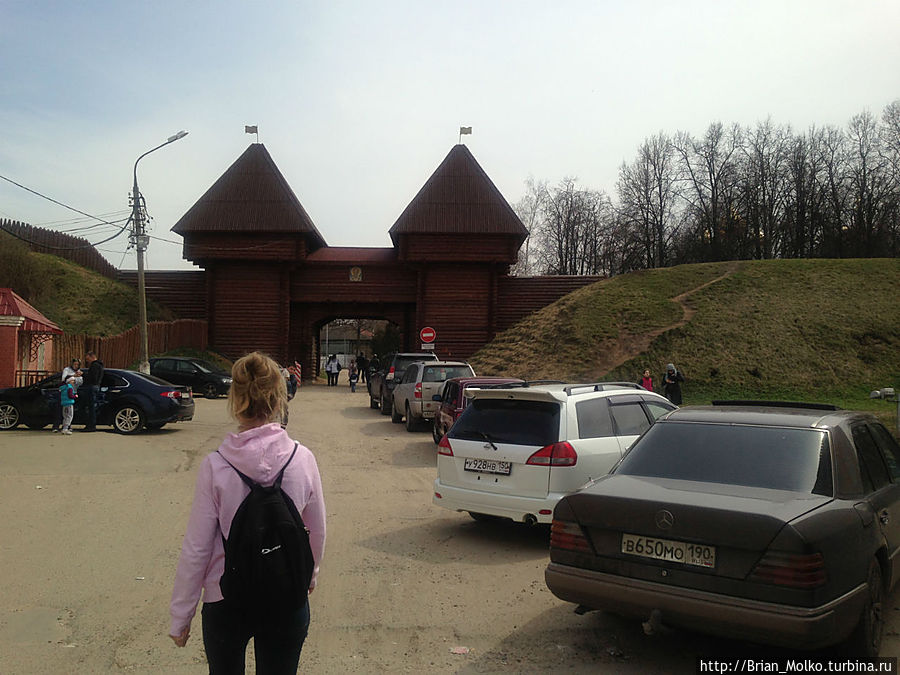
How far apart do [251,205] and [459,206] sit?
38.0 feet

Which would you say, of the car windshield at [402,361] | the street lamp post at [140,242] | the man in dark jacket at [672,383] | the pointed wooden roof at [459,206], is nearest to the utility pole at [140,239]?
the street lamp post at [140,242]

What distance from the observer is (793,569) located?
4031mm

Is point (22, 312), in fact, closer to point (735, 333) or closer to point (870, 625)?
point (870, 625)

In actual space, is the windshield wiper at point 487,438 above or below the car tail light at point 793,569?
above

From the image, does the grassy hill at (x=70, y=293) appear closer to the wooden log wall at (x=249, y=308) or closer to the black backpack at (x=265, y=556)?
the wooden log wall at (x=249, y=308)

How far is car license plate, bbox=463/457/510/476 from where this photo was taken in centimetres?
784

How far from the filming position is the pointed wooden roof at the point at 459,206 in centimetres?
4047

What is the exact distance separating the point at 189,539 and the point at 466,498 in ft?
17.9

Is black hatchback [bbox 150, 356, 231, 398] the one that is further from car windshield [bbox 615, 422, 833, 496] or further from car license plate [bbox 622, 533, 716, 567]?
car license plate [bbox 622, 533, 716, 567]

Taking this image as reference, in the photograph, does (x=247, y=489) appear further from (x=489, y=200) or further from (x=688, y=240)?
(x=688, y=240)

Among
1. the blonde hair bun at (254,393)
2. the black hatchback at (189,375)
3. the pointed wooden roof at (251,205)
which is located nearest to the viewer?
the blonde hair bun at (254,393)

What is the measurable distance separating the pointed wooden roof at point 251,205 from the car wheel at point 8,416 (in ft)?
79.9

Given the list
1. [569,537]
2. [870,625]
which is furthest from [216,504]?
[870,625]

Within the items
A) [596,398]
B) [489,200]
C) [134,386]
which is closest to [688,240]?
[489,200]
